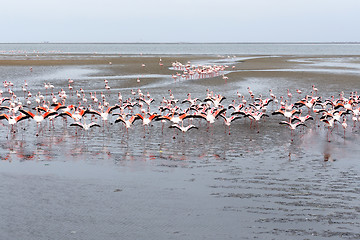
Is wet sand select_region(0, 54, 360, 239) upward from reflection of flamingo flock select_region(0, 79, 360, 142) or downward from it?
downward

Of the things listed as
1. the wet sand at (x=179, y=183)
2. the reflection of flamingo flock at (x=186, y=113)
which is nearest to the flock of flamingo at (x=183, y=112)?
the reflection of flamingo flock at (x=186, y=113)

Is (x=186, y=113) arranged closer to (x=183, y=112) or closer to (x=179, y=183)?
(x=183, y=112)

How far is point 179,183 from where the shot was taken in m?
10.4

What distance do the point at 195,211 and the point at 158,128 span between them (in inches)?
322

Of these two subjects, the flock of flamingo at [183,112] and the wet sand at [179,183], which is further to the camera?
the flock of flamingo at [183,112]

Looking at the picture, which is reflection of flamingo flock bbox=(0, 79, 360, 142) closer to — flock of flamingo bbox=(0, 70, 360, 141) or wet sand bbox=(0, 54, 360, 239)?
flock of flamingo bbox=(0, 70, 360, 141)

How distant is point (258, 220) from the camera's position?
27.2ft

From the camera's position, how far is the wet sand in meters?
8.06

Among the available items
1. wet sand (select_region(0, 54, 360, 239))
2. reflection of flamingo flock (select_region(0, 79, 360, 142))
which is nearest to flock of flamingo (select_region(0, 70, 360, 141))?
reflection of flamingo flock (select_region(0, 79, 360, 142))

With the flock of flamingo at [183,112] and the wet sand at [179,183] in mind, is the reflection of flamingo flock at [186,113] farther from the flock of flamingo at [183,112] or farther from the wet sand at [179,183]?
the wet sand at [179,183]

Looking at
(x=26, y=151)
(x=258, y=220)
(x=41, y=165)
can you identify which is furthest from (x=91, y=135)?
(x=258, y=220)

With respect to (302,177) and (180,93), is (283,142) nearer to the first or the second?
(302,177)

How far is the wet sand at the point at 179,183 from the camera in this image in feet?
26.5

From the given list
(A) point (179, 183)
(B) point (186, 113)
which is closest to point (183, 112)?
(B) point (186, 113)
